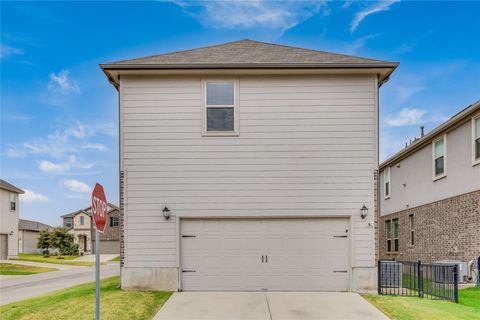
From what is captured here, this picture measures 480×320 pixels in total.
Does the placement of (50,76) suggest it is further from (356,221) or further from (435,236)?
(435,236)

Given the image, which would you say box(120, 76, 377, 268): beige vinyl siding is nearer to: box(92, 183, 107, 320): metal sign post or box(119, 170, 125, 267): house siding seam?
box(119, 170, 125, 267): house siding seam

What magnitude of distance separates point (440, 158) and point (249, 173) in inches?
352

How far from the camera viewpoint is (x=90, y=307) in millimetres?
8328

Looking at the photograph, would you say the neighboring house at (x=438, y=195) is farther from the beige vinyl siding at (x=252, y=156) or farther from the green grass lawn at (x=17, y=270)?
the green grass lawn at (x=17, y=270)

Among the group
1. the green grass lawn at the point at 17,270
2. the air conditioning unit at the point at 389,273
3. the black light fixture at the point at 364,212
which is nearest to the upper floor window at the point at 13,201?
the green grass lawn at the point at 17,270

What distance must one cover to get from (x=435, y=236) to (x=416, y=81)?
343 inches

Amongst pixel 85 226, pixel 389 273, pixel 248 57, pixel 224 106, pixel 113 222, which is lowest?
pixel 85 226

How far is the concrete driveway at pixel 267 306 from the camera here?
786 cm

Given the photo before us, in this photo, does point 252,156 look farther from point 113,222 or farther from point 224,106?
point 113,222

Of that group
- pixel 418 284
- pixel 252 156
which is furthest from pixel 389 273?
pixel 252 156

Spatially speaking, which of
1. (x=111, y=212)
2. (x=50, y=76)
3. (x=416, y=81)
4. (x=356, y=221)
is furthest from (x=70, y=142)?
(x=111, y=212)

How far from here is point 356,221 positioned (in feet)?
33.8

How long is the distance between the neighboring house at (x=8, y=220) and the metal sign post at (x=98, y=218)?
2847 centimetres

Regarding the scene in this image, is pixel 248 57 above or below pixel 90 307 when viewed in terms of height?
above
